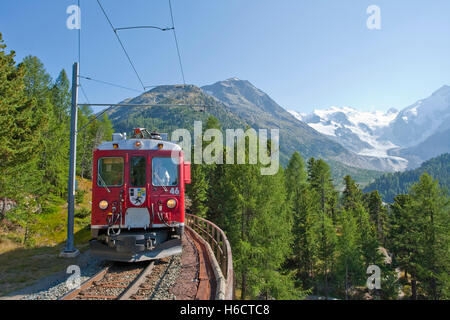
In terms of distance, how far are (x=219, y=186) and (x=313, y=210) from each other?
12.2 metres

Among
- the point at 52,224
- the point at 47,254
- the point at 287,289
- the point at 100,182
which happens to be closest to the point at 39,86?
the point at 52,224

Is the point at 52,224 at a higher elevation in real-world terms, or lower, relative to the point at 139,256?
lower

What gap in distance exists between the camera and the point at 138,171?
9094 millimetres

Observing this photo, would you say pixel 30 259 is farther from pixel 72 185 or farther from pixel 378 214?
pixel 378 214

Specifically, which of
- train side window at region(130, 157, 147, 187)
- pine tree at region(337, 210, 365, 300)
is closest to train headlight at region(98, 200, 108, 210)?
train side window at region(130, 157, 147, 187)

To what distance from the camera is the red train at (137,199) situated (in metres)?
8.61

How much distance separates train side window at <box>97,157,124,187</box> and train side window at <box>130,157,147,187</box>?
352mm

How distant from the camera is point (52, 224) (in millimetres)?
21938

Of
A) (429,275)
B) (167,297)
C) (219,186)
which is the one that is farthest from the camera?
(219,186)

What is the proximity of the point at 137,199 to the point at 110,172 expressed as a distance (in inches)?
50.6

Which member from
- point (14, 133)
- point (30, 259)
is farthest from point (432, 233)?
point (14, 133)

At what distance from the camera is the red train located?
28.2 feet

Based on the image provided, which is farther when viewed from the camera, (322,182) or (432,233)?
(322,182)
